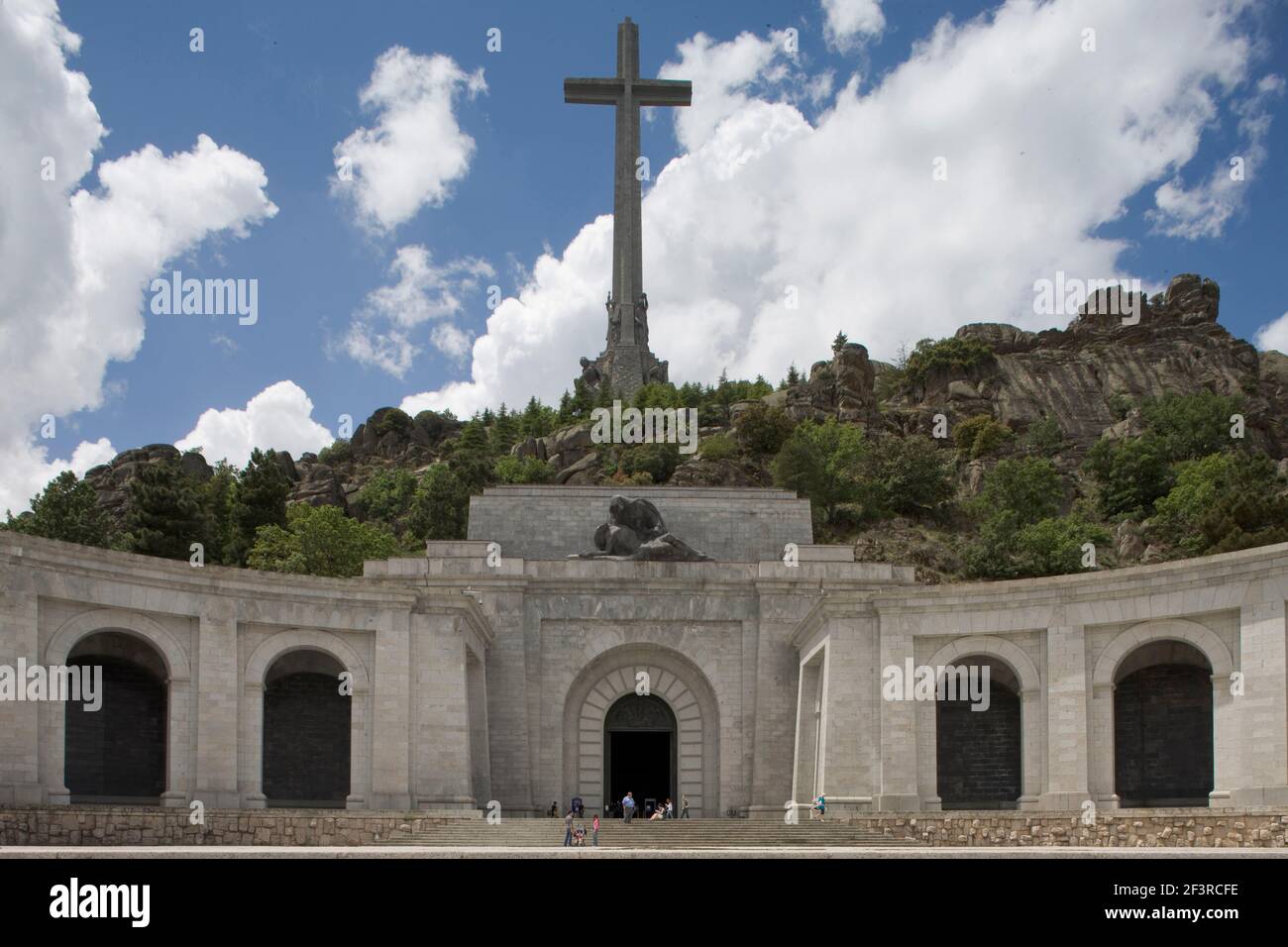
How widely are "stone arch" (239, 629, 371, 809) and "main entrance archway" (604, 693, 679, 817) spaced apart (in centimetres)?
869

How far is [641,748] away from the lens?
4488 cm

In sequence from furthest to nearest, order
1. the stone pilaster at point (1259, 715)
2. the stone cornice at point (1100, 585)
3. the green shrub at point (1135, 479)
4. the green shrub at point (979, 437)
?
the green shrub at point (979, 437)
the green shrub at point (1135, 479)
the stone cornice at point (1100, 585)
the stone pilaster at point (1259, 715)

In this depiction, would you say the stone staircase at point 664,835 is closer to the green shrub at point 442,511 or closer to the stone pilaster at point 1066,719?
the stone pilaster at point 1066,719

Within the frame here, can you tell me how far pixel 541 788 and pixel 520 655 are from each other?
372cm

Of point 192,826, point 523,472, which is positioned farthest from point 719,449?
point 192,826

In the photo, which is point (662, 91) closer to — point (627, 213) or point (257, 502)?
point (627, 213)

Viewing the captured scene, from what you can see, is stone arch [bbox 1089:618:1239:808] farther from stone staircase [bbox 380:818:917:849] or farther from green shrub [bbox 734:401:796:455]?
green shrub [bbox 734:401:796:455]

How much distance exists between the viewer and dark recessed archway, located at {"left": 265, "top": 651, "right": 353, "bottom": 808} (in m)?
39.9

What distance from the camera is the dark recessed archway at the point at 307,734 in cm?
3988

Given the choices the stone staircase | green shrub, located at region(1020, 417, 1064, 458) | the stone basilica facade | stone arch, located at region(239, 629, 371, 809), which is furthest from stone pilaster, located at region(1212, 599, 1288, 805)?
green shrub, located at region(1020, 417, 1064, 458)

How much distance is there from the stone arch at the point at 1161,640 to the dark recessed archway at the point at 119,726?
22.3m

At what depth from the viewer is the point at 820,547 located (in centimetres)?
4497

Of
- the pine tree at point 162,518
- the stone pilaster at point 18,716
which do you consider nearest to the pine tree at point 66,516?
the pine tree at point 162,518
